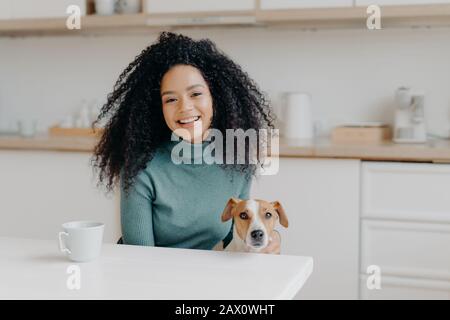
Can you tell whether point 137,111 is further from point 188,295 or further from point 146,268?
point 188,295

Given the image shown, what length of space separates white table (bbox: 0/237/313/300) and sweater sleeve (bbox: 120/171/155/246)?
0.21 ft

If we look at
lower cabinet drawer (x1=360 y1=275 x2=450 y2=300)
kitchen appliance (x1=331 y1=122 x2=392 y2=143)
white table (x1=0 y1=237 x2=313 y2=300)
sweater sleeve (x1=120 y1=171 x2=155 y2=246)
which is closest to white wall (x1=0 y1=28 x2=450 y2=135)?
kitchen appliance (x1=331 y1=122 x2=392 y2=143)

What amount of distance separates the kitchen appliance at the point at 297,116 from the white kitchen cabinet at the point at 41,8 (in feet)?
2.87

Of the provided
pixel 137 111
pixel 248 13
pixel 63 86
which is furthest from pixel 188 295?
pixel 63 86

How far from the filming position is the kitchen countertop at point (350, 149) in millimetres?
2119

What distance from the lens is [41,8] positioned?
263 cm

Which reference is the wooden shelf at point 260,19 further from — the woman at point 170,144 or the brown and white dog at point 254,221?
the brown and white dog at point 254,221

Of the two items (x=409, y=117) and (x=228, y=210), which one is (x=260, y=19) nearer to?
(x=409, y=117)

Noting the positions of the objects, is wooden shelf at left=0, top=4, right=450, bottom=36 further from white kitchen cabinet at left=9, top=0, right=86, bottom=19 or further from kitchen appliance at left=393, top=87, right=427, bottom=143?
kitchen appliance at left=393, top=87, right=427, bottom=143

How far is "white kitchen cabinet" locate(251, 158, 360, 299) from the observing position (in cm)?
219

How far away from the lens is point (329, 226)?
7.27 ft

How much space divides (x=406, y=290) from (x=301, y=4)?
1.04 metres

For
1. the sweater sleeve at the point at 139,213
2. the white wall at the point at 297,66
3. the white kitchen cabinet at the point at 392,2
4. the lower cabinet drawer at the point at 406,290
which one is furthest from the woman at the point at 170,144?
the white wall at the point at 297,66
